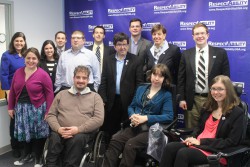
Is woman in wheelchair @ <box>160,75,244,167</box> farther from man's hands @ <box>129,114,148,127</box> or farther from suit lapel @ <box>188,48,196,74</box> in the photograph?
suit lapel @ <box>188,48,196,74</box>

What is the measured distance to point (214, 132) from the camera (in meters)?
2.62

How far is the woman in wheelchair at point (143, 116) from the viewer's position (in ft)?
9.25

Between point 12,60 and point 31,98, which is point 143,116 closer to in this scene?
point 31,98

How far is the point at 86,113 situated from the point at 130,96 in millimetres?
682

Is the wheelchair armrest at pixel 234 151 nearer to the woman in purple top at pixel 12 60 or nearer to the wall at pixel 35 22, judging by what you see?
the woman in purple top at pixel 12 60

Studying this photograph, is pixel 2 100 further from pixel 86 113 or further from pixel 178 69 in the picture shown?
pixel 178 69

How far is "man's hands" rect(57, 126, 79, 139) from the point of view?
110 inches

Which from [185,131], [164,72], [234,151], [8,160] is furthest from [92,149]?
[8,160]

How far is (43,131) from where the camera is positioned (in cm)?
334

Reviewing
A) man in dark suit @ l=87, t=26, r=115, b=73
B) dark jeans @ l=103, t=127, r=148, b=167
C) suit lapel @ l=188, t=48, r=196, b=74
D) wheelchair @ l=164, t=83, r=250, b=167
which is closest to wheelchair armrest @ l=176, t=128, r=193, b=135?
wheelchair @ l=164, t=83, r=250, b=167

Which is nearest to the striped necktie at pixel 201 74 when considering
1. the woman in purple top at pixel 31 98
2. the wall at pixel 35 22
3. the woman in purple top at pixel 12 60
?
the woman in purple top at pixel 31 98

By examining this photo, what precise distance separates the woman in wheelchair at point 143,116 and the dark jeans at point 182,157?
0.32 metres

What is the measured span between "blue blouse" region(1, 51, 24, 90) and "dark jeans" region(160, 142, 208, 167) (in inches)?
82.8

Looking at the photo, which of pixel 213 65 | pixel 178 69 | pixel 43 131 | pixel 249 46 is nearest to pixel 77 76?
pixel 43 131
